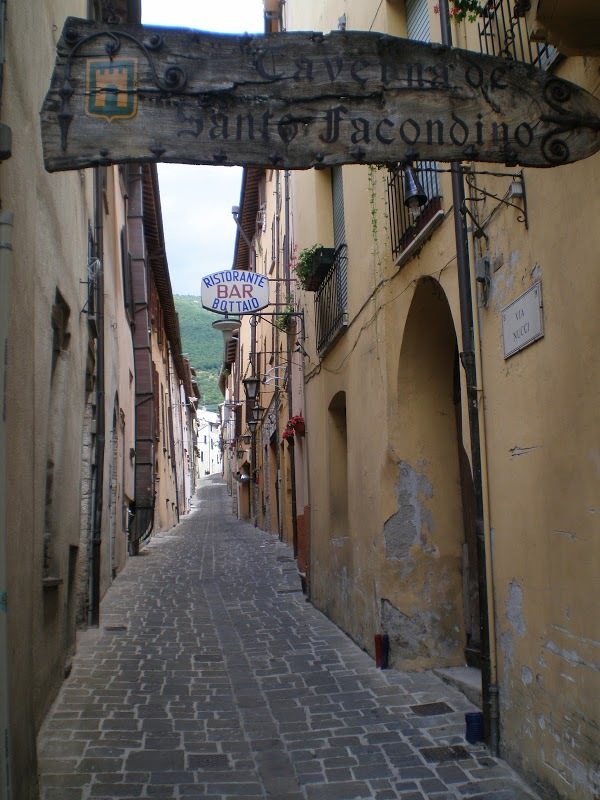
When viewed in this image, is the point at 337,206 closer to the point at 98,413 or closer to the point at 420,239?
the point at 98,413

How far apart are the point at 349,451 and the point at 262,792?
16.2ft

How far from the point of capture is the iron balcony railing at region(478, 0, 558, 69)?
13.9ft

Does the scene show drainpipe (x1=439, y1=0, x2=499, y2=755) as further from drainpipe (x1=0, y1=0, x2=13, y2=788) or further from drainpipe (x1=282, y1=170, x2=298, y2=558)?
drainpipe (x1=282, y1=170, x2=298, y2=558)

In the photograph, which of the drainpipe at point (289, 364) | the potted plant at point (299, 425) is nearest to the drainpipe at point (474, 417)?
the potted plant at point (299, 425)

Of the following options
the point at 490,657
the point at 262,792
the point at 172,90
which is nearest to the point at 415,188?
the point at 172,90

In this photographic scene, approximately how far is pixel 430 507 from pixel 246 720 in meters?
2.54

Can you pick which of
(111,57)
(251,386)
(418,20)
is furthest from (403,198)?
(251,386)

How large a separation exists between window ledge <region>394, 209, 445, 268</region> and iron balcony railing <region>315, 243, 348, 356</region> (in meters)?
2.26

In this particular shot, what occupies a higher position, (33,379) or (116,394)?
(116,394)

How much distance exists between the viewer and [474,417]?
527cm

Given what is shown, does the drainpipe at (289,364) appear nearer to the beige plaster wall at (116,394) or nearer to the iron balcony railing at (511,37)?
the beige plaster wall at (116,394)

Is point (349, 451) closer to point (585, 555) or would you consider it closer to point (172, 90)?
point (585, 555)

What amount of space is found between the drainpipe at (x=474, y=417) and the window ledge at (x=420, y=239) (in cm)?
51

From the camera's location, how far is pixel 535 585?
14.5 feet
